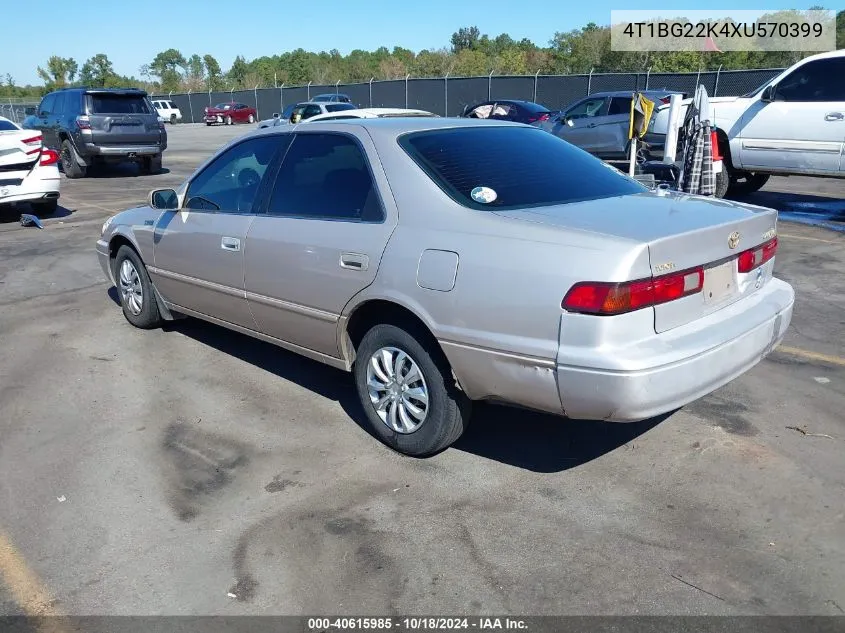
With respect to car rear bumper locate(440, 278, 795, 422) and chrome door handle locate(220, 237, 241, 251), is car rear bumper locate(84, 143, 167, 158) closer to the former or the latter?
chrome door handle locate(220, 237, 241, 251)

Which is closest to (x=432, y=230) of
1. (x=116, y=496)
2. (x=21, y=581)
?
(x=116, y=496)

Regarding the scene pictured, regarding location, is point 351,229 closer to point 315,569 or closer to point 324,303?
point 324,303

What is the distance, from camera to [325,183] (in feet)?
13.8

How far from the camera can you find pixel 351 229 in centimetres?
390

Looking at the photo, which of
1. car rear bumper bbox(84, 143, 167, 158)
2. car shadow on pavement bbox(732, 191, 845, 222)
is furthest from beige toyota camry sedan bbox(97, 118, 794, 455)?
car rear bumper bbox(84, 143, 167, 158)

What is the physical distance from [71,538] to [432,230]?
2.06 meters

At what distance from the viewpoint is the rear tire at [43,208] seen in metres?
12.0

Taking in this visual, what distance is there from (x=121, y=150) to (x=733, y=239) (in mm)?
15495

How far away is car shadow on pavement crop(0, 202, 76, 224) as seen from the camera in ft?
38.4

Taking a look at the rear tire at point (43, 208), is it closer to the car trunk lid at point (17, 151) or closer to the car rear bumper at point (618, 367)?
the car trunk lid at point (17, 151)

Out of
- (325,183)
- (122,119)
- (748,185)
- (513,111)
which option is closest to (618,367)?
(325,183)

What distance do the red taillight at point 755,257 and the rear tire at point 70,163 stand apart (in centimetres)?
1601

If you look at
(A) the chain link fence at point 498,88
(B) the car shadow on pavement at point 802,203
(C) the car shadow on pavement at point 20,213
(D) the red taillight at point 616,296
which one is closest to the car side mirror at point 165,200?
(D) the red taillight at point 616,296

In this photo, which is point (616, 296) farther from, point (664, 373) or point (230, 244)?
point (230, 244)
